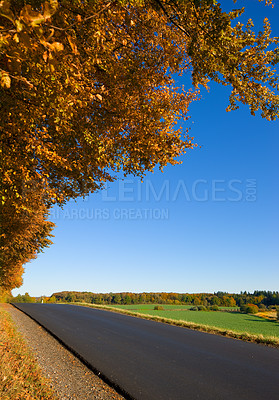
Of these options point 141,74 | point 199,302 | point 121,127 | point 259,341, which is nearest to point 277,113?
point 141,74

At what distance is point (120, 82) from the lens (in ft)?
21.0

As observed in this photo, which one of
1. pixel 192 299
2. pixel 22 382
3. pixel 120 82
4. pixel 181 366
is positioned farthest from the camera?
pixel 192 299

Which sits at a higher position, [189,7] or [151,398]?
[189,7]

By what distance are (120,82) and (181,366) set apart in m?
7.29

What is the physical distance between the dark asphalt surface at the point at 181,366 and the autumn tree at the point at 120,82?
514 centimetres

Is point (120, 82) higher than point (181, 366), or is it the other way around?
point (120, 82)

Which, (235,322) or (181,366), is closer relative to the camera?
(181,366)

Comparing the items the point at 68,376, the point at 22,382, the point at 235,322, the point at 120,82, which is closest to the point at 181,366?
the point at 68,376

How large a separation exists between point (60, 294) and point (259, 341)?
86.4 metres

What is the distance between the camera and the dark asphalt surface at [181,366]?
5.52 metres

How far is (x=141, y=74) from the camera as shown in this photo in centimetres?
630

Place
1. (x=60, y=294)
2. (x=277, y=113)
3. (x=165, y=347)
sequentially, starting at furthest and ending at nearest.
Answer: (x=60, y=294)
(x=165, y=347)
(x=277, y=113)

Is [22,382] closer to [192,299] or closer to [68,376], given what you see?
[68,376]

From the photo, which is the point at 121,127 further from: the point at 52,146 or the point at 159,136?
the point at 52,146
